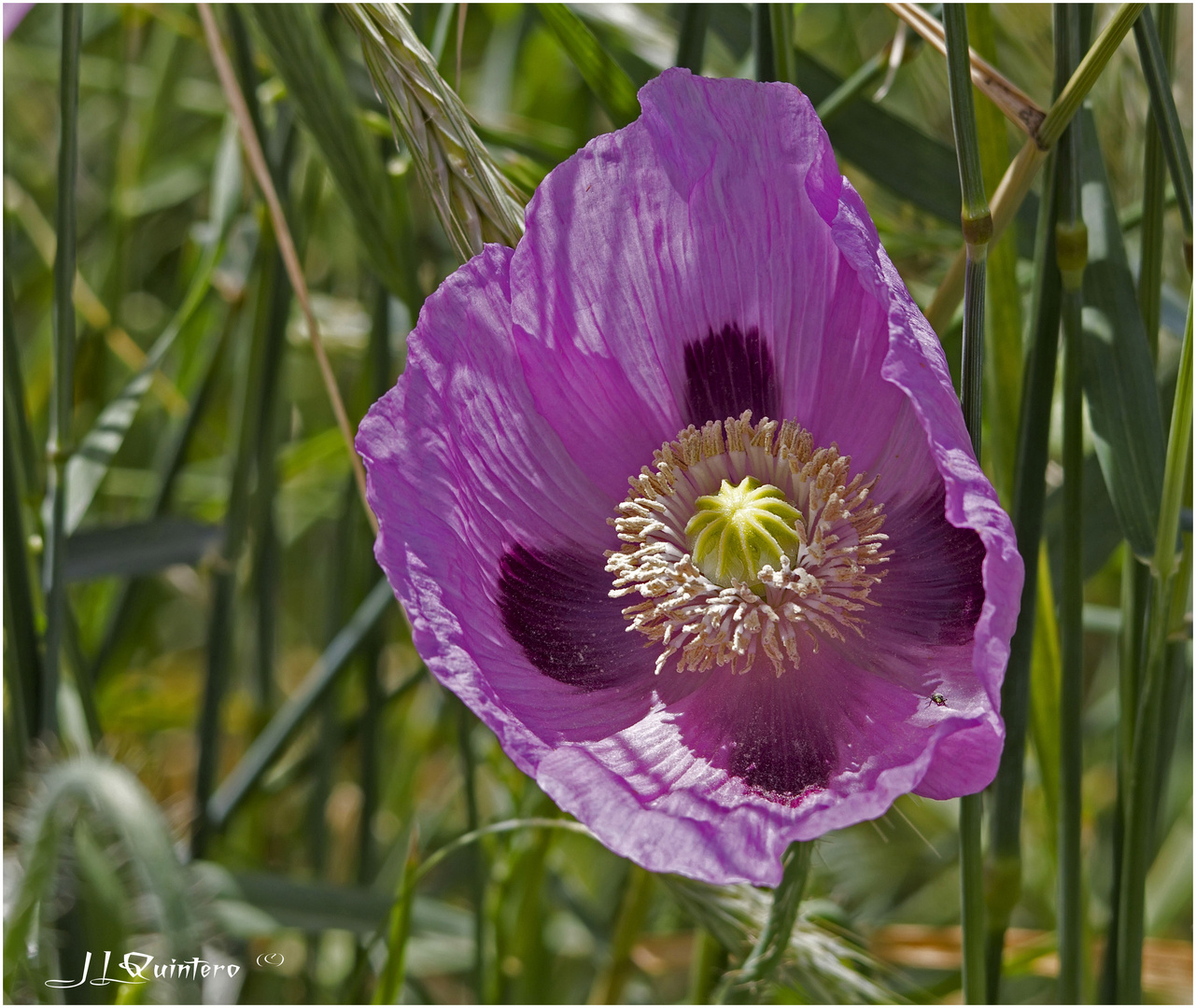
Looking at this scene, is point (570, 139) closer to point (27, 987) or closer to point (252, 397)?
point (252, 397)

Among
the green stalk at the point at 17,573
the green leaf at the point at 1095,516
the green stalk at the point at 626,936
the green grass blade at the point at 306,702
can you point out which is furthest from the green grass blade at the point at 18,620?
the green leaf at the point at 1095,516

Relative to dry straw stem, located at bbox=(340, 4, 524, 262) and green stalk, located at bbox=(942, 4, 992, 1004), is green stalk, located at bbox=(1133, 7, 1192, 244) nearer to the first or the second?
green stalk, located at bbox=(942, 4, 992, 1004)

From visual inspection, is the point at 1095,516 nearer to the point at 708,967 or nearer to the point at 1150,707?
the point at 1150,707

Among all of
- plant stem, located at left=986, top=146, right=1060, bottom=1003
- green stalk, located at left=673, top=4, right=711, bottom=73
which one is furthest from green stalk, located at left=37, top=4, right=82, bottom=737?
plant stem, located at left=986, top=146, right=1060, bottom=1003

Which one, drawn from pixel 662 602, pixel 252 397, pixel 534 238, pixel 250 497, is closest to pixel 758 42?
pixel 534 238

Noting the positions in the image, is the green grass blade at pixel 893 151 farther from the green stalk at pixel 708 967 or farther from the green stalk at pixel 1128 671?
the green stalk at pixel 708 967

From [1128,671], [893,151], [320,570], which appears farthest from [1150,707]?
[320,570]

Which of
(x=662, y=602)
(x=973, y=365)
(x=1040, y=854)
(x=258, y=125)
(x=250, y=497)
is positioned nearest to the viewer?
(x=973, y=365)
